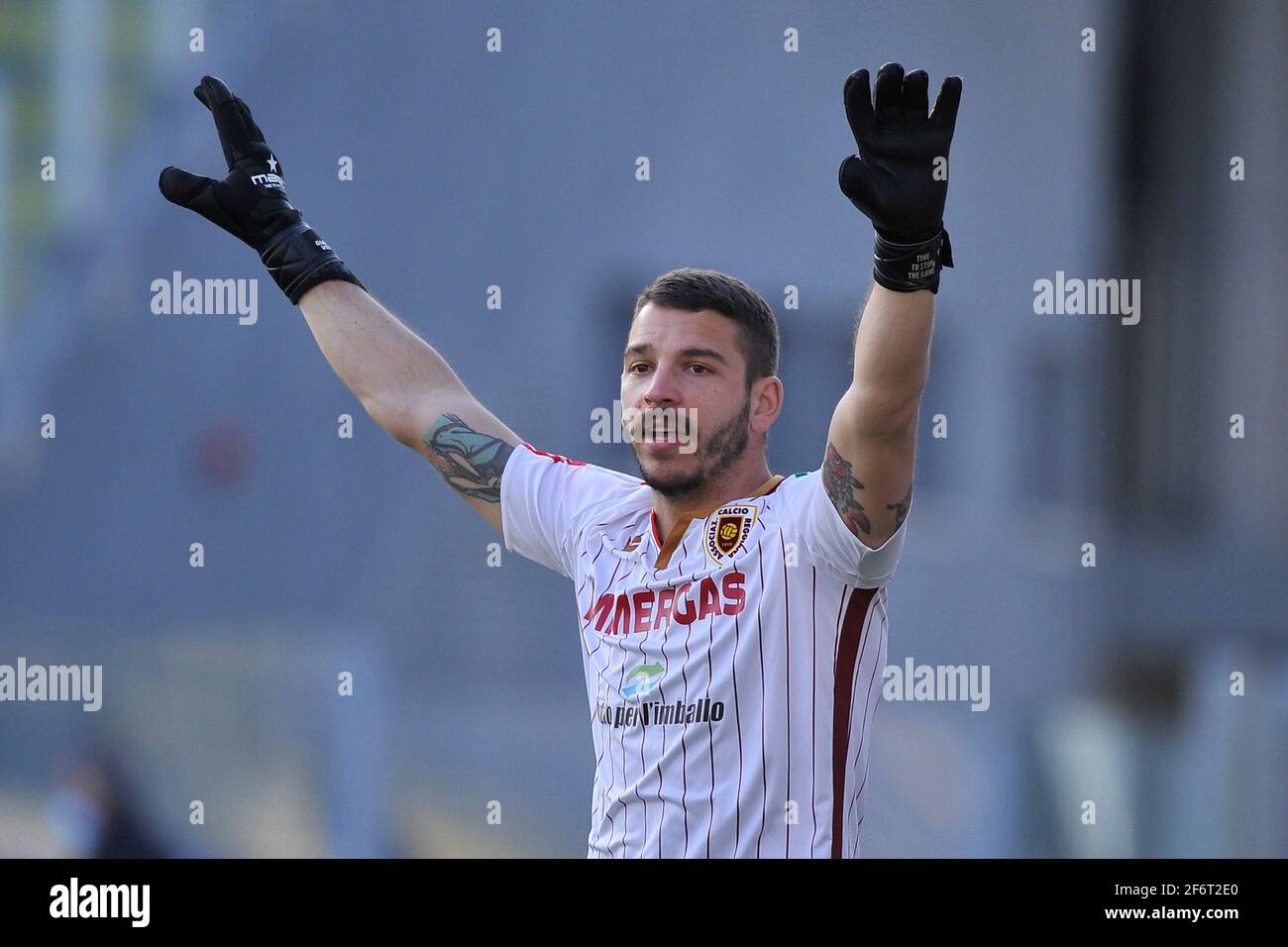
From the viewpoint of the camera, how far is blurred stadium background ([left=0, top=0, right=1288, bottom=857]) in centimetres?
613

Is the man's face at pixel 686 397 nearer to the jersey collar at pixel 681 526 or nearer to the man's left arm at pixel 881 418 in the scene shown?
the jersey collar at pixel 681 526

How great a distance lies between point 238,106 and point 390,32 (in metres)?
3.38

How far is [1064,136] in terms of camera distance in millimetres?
6676

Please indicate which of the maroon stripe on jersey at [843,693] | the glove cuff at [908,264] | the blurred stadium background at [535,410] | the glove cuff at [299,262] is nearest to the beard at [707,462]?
the maroon stripe on jersey at [843,693]

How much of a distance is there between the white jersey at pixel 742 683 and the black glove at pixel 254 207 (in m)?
1.22

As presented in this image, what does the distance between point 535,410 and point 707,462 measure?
3353mm

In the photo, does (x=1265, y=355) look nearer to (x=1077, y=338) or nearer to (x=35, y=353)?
(x=1077, y=338)

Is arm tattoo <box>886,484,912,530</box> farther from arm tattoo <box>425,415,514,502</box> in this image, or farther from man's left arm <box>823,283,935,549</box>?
arm tattoo <box>425,415,514,502</box>

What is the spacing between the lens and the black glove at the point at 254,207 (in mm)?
3391

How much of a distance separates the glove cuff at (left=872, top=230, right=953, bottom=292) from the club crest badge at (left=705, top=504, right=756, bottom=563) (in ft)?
2.33

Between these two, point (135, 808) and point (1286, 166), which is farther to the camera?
point (1286, 166)

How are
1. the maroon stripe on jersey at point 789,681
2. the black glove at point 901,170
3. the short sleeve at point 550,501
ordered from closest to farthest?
the black glove at point 901,170, the maroon stripe on jersey at point 789,681, the short sleeve at point 550,501

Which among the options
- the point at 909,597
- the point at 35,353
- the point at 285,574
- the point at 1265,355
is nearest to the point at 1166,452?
the point at 1265,355

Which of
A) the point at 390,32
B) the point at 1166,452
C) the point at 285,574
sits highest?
→ the point at 390,32
